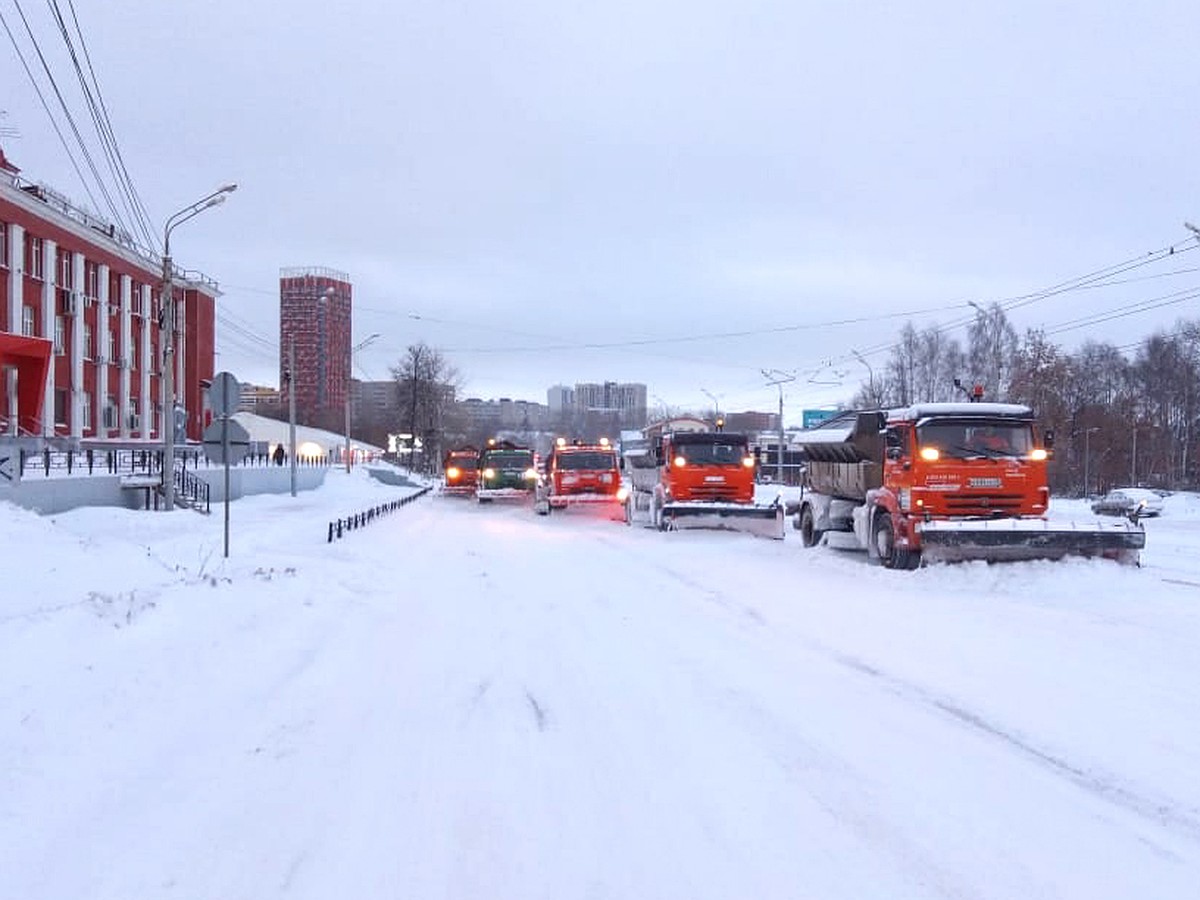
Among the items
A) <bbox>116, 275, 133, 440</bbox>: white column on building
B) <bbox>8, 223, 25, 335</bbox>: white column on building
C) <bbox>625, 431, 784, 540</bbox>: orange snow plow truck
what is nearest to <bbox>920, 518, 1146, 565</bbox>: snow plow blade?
<bbox>625, 431, 784, 540</bbox>: orange snow plow truck

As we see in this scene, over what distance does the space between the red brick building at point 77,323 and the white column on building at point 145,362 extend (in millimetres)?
61

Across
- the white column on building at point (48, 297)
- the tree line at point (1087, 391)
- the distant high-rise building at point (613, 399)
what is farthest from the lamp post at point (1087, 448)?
the distant high-rise building at point (613, 399)

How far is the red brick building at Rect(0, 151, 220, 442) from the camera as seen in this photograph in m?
40.9

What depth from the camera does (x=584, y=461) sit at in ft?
115

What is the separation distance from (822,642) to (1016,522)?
22.3 ft

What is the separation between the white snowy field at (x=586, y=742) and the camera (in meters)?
4.62

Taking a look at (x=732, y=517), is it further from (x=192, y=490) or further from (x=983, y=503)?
(x=192, y=490)

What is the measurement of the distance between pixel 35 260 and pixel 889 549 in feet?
149

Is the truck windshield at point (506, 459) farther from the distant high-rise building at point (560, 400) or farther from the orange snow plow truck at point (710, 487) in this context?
the distant high-rise building at point (560, 400)

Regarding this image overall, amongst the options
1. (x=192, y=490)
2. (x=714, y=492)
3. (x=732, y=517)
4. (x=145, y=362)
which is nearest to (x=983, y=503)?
(x=732, y=517)

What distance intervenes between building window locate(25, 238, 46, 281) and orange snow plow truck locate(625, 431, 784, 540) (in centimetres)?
3602

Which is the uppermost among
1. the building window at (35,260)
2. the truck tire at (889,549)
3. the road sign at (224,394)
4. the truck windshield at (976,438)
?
the building window at (35,260)

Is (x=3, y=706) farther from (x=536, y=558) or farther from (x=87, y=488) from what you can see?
(x=87, y=488)

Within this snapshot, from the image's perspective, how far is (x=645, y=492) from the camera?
2805cm
